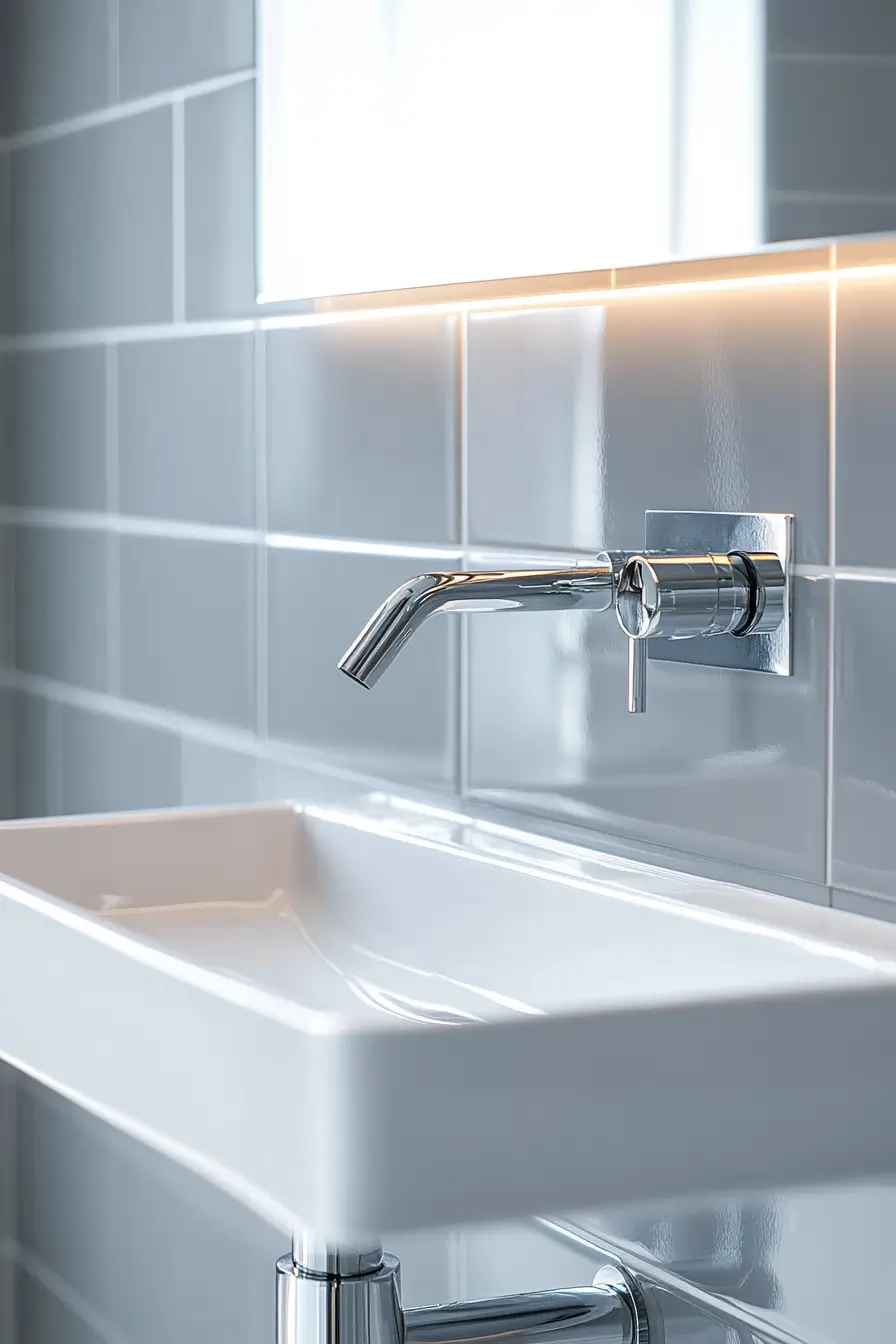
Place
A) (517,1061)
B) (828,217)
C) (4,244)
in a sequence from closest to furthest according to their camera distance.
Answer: (517,1061) < (828,217) < (4,244)

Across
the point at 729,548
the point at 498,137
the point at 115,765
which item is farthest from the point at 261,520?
the point at 729,548

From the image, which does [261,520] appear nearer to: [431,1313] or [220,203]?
[220,203]

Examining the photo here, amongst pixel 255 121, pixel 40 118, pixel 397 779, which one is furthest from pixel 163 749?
pixel 40 118

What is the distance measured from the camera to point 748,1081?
2.61ft

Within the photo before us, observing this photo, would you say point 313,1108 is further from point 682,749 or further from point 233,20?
point 233,20

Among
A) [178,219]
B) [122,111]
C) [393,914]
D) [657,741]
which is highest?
[122,111]

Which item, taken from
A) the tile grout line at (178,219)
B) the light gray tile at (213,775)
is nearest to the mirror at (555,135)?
the tile grout line at (178,219)

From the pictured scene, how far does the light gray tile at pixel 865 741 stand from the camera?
955mm

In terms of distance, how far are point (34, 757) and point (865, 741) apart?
1.24m

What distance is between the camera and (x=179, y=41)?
1.70 meters

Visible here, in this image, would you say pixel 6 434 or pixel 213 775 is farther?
pixel 6 434

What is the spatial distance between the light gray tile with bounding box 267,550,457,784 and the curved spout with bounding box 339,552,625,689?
0.95 ft

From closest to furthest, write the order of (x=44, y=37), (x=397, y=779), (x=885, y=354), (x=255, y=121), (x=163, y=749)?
(x=885, y=354), (x=397, y=779), (x=255, y=121), (x=163, y=749), (x=44, y=37)

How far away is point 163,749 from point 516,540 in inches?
23.5
